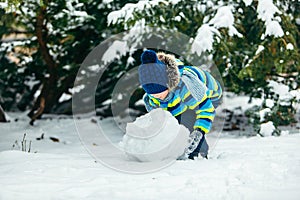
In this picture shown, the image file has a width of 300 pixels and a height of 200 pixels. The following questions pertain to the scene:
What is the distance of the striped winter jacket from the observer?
366 cm

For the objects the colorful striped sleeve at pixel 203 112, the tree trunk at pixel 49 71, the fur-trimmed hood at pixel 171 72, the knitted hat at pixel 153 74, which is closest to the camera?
the knitted hat at pixel 153 74

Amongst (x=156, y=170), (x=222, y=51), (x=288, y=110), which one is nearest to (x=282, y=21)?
(x=222, y=51)

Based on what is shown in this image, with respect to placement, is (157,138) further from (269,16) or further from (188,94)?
(269,16)

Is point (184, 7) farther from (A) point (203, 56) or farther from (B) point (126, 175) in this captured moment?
(B) point (126, 175)

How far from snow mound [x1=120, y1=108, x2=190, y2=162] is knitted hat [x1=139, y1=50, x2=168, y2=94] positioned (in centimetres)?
31

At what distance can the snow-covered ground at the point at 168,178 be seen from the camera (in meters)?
2.65

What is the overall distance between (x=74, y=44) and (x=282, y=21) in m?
3.75

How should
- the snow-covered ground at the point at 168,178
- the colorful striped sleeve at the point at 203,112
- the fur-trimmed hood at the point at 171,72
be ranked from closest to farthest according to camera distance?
the snow-covered ground at the point at 168,178 → the fur-trimmed hood at the point at 171,72 → the colorful striped sleeve at the point at 203,112

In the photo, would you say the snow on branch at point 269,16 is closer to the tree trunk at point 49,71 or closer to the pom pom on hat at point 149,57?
the pom pom on hat at point 149,57

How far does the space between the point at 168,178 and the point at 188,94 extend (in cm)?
102

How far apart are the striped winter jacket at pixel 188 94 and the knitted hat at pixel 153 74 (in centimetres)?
9

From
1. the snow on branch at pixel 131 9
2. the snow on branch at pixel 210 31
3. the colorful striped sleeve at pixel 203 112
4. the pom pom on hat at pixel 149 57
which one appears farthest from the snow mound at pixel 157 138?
the snow on branch at pixel 131 9

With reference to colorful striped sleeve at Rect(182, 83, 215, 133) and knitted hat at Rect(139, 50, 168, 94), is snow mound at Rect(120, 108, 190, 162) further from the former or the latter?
knitted hat at Rect(139, 50, 168, 94)

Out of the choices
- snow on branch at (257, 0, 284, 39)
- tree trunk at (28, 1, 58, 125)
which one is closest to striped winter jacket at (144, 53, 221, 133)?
snow on branch at (257, 0, 284, 39)
